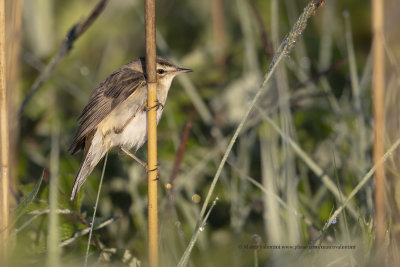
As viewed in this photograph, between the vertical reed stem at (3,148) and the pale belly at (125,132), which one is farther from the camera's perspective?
the pale belly at (125,132)

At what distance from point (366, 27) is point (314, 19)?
1.76ft

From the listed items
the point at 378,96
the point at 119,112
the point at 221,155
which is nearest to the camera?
the point at 378,96

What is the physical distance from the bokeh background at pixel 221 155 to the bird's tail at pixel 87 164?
12 centimetres

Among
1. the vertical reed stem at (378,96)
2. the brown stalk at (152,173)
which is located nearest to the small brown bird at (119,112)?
the brown stalk at (152,173)

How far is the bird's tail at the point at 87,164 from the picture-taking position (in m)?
2.77

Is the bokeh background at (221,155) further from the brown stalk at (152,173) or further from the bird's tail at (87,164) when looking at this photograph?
the brown stalk at (152,173)

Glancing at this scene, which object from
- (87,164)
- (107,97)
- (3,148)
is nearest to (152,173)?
(3,148)

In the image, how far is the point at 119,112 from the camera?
3062mm

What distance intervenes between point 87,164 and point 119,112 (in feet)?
1.06

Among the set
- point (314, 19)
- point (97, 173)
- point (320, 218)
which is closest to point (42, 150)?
point (97, 173)

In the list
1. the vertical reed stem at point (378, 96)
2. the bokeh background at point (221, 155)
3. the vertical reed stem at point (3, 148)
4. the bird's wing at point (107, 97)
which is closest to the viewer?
the vertical reed stem at point (378, 96)

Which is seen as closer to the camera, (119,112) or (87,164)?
(87,164)

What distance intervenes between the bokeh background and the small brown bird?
0.75 feet

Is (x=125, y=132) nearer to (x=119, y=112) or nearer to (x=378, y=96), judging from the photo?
(x=119, y=112)
